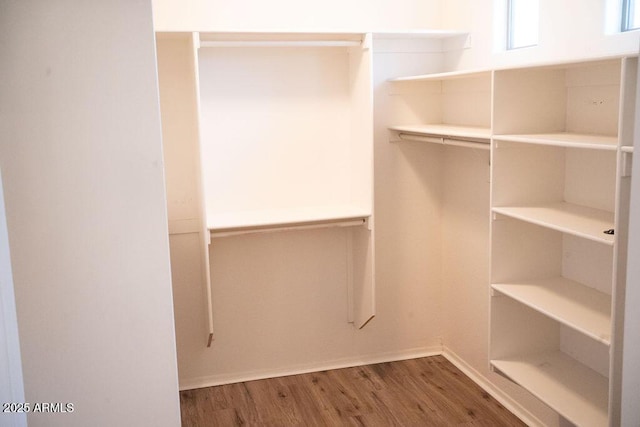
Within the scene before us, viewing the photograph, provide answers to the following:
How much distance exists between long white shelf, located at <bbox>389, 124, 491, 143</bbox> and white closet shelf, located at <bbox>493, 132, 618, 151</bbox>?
0.90 feet

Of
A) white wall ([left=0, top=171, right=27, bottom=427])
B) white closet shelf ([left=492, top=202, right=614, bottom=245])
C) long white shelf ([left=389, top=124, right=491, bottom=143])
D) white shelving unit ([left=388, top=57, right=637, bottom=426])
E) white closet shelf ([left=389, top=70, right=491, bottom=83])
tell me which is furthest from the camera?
long white shelf ([left=389, top=124, right=491, bottom=143])

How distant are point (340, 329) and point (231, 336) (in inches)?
29.6

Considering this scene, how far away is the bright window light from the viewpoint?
147 inches

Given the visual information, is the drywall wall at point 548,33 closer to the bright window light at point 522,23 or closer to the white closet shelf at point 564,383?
the bright window light at point 522,23

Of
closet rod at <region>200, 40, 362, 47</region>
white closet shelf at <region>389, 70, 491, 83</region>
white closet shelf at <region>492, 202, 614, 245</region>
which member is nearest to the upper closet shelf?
closet rod at <region>200, 40, 362, 47</region>

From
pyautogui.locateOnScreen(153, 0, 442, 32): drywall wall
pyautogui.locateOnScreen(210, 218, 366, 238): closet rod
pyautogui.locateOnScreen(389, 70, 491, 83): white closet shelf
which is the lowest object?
pyautogui.locateOnScreen(210, 218, 366, 238): closet rod

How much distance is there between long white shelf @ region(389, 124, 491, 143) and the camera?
3479 mm

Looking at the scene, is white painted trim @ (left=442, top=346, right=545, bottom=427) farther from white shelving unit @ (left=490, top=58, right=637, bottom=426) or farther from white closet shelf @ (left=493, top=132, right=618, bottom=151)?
white closet shelf @ (left=493, top=132, right=618, bottom=151)

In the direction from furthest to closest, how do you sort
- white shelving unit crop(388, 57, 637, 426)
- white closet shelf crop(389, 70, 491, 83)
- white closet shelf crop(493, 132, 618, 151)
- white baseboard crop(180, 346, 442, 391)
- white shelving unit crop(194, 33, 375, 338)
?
white baseboard crop(180, 346, 442, 391) < white shelving unit crop(194, 33, 375, 338) < white closet shelf crop(389, 70, 491, 83) < white shelving unit crop(388, 57, 637, 426) < white closet shelf crop(493, 132, 618, 151)

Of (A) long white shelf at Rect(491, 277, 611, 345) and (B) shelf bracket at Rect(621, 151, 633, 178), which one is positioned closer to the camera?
(B) shelf bracket at Rect(621, 151, 633, 178)

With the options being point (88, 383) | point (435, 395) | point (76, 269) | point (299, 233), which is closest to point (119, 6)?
point (76, 269)

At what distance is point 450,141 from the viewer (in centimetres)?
392

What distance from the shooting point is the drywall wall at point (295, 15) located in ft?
13.0

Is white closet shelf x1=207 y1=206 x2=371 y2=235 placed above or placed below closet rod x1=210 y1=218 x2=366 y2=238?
above
